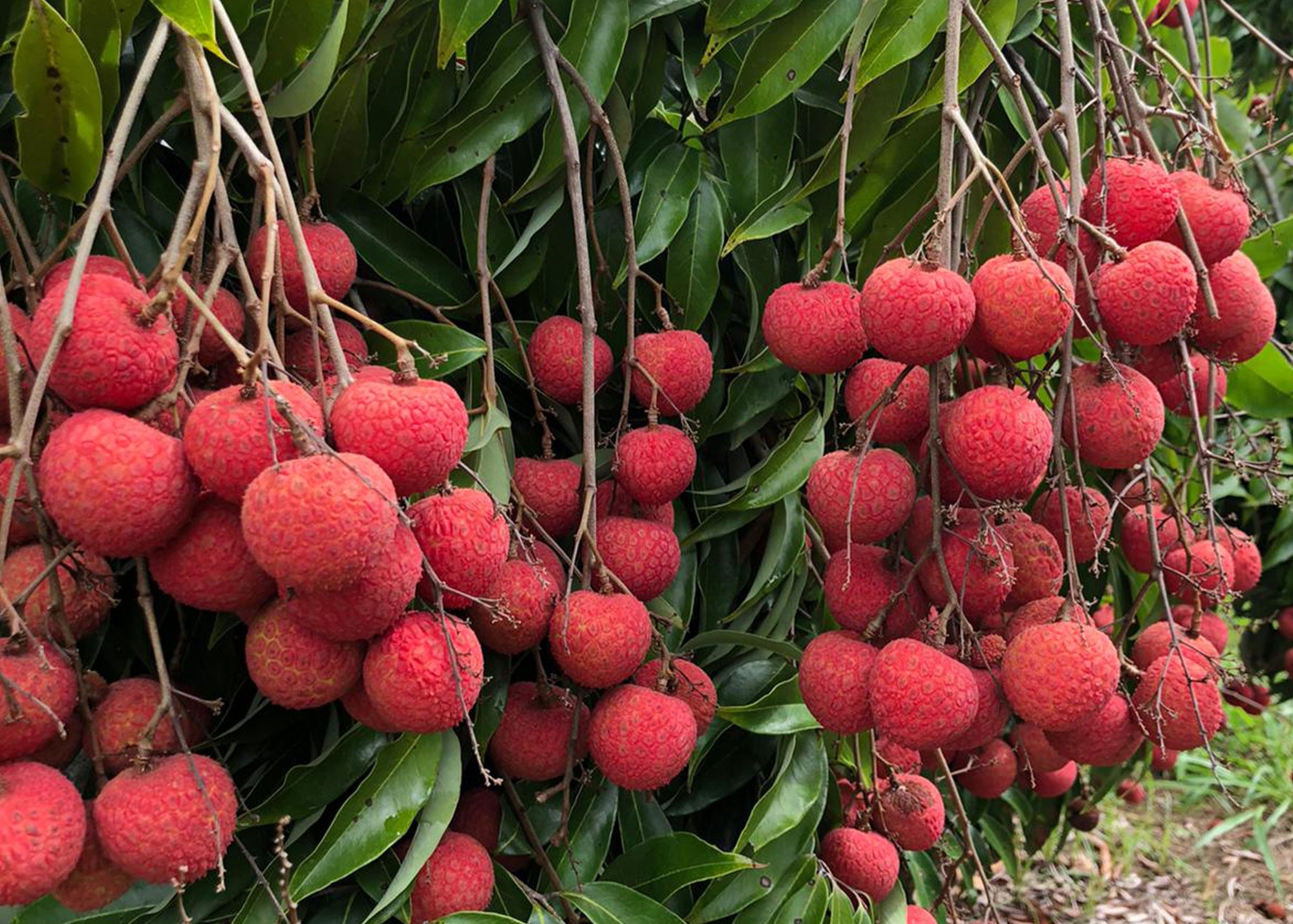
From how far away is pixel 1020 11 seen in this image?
1.16m

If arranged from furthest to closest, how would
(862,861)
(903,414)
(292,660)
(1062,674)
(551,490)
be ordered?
(862,861) < (551,490) < (903,414) < (1062,674) < (292,660)

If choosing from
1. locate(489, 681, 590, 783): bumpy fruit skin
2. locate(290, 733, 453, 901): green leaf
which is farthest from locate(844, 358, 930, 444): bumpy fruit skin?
locate(290, 733, 453, 901): green leaf

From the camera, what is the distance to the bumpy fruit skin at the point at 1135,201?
960 mm

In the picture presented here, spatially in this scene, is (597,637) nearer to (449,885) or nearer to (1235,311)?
(449,885)

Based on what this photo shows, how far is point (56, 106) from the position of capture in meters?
0.82

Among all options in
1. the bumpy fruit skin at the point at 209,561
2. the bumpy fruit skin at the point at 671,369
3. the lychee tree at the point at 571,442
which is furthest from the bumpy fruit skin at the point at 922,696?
the bumpy fruit skin at the point at 209,561

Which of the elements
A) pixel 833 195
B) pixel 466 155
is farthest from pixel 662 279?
pixel 466 155

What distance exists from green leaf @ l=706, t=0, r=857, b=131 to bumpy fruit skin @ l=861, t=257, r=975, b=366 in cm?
34

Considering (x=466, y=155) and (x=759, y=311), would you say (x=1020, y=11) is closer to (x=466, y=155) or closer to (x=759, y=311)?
(x=759, y=311)

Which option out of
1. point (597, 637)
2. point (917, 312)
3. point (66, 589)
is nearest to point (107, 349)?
point (66, 589)

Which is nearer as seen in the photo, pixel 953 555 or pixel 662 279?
pixel 953 555

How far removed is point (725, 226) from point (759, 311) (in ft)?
0.35

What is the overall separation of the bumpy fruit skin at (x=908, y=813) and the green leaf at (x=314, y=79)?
2.96 feet

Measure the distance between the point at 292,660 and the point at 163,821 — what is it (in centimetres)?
12
